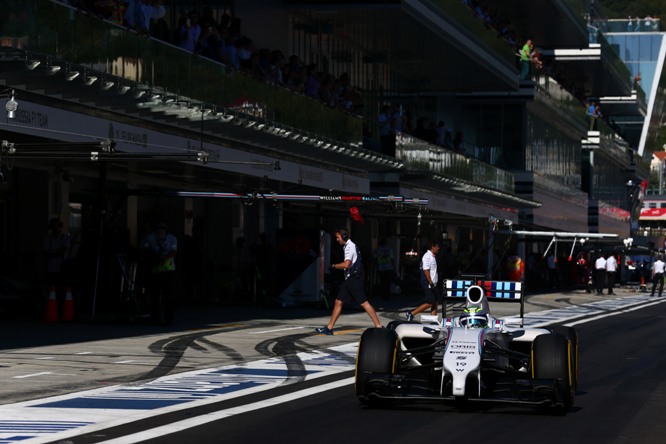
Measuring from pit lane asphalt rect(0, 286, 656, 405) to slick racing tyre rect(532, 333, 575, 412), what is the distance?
176 inches

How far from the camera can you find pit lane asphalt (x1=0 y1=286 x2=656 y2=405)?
15.0 meters

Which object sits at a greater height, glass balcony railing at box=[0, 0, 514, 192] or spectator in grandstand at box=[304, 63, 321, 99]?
spectator in grandstand at box=[304, 63, 321, 99]

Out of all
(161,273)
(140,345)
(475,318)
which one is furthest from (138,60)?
(475,318)

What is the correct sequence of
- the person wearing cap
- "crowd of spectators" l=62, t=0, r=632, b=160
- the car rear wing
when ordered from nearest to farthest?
the car rear wing < "crowd of spectators" l=62, t=0, r=632, b=160 < the person wearing cap

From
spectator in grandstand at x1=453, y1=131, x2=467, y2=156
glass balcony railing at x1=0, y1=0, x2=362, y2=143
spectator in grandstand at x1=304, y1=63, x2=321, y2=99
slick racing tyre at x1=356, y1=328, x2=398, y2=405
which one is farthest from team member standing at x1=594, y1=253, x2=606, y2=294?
slick racing tyre at x1=356, y1=328, x2=398, y2=405

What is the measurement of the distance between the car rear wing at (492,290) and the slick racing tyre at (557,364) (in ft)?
6.66

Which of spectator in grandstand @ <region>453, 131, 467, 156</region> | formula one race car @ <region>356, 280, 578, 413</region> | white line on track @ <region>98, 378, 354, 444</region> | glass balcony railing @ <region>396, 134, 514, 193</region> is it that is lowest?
white line on track @ <region>98, 378, 354, 444</region>

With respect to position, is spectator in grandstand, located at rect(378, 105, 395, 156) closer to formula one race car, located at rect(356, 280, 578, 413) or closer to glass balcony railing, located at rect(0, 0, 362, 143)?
glass balcony railing, located at rect(0, 0, 362, 143)

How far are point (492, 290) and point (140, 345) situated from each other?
653 centimetres

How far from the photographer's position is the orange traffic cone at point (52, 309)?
2373 cm

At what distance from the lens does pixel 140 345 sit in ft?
64.6

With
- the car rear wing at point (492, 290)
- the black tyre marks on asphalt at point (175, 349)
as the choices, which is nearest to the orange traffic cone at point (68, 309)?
the black tyre marks on asphalt at point (175, 349)

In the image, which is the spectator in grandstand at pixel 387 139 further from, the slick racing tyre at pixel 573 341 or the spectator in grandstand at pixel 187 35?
the slick racing tyre at pixel 573 341

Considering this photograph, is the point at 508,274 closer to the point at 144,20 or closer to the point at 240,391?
the point at 144,20
